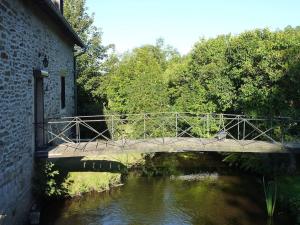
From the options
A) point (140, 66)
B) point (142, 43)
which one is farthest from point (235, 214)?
point (142, 43)

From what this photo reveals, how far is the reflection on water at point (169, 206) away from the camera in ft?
34.0

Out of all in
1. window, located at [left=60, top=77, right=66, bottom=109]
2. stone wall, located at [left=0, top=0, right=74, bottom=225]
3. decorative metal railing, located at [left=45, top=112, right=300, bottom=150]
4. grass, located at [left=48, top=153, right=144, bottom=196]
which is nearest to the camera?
stone wall, located at [left=0, top=0, right=74, bottom=225]

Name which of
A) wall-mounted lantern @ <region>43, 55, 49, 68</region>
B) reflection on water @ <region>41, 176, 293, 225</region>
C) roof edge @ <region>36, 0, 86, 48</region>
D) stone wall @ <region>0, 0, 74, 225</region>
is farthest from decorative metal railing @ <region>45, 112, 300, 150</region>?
roof edge @ <region>36, 0, 86, 48</region>

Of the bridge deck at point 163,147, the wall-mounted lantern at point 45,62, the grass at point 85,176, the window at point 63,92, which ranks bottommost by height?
the grass at point 85,176

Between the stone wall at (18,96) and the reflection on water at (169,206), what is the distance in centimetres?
166

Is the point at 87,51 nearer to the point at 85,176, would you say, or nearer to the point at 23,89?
the point at 85,176

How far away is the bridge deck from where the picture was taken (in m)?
11.0

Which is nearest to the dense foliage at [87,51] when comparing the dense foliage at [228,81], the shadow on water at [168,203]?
the dense foliage at [228,81]

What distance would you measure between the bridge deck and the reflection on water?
168 centimetres

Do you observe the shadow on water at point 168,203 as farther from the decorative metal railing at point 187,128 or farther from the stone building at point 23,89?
the stone building at point 23,89

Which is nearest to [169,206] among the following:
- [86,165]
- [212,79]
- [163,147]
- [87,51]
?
[163,147]

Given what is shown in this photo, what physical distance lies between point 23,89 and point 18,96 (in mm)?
492

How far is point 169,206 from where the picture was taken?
453 inches

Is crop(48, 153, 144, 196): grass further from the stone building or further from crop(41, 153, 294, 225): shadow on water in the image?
the stone building
